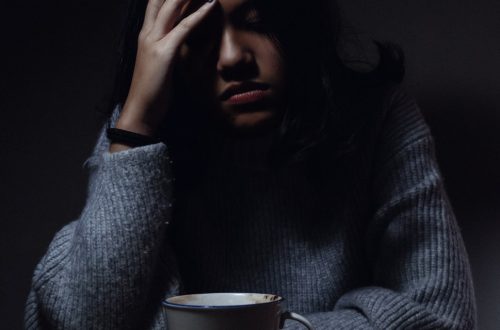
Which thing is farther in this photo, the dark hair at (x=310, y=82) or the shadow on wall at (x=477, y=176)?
the shadow on wall at (x=477, y=176)

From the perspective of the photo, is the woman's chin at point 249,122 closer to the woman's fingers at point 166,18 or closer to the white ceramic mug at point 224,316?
the woman's fingers at point 166,18

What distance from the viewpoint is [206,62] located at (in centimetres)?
90

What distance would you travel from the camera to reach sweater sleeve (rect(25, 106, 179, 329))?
833 mm

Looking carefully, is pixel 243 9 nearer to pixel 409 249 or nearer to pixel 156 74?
pixel 156 74

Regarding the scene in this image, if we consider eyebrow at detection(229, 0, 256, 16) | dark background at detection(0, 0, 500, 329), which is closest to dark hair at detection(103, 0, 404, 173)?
eyebrow at detection(229, 0, 256, 16)

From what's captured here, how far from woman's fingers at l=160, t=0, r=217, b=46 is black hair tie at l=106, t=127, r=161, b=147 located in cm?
14

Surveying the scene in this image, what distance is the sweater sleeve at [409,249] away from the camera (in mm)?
835

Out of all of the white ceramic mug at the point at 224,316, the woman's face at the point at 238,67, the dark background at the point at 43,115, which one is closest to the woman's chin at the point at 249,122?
the woman's face at the point at 238,67

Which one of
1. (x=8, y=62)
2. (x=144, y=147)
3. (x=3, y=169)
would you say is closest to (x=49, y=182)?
(x=3, y=169)

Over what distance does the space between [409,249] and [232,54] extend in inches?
14.7

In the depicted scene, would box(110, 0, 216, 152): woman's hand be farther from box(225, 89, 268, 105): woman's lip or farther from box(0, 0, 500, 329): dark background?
box(0, 0, 500, 329): dark background

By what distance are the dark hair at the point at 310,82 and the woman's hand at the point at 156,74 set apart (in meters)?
0.13

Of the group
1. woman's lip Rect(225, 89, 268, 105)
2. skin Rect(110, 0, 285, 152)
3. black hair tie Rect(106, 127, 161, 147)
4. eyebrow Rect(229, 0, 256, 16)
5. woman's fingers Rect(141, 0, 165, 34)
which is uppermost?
woman's fingers Rect(141, 0, 165, 34)

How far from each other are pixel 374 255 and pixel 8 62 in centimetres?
85
